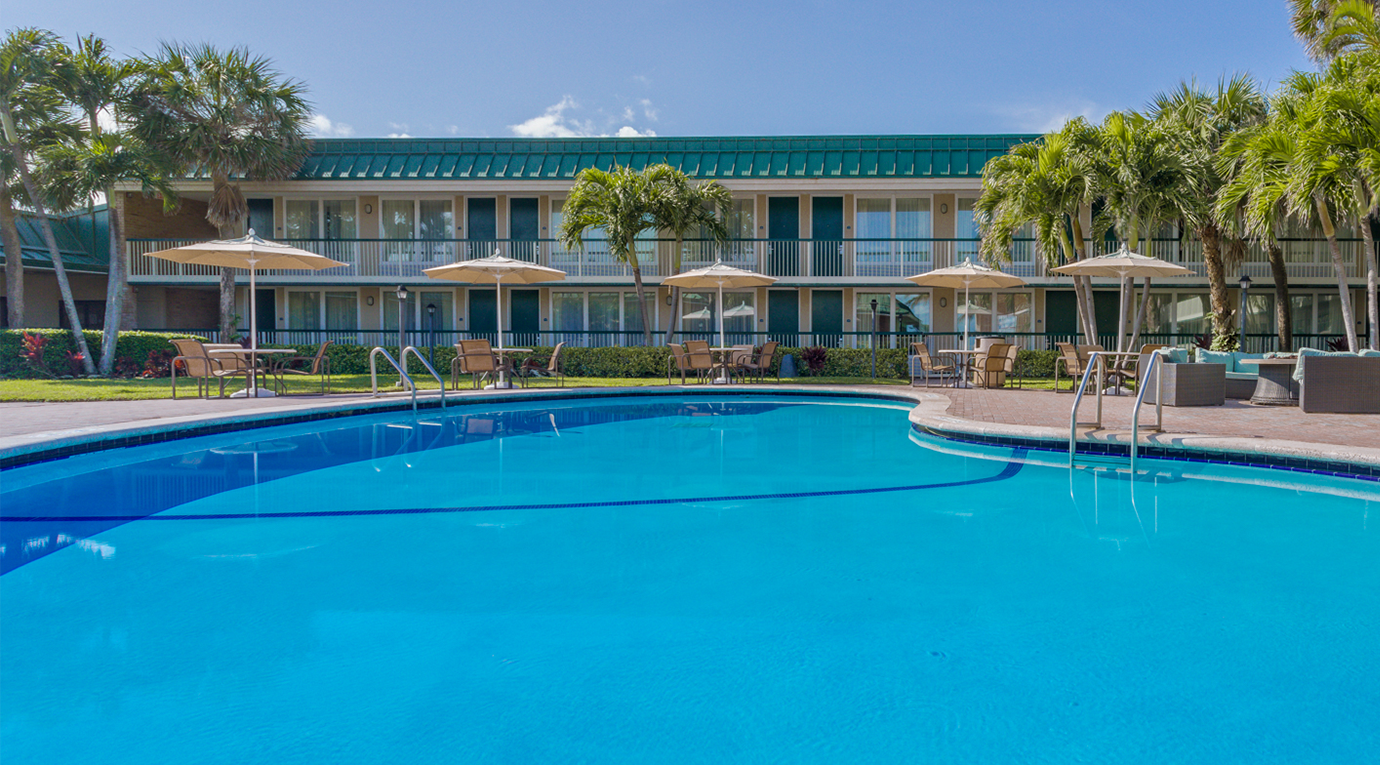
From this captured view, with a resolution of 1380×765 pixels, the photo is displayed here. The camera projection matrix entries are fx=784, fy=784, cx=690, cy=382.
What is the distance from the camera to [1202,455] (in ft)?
22.3

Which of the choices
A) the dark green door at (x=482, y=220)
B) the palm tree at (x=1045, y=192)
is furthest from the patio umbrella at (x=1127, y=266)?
the dark green door at (x=482, y=220)

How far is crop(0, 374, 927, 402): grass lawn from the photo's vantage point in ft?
38.3

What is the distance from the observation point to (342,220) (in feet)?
69.8

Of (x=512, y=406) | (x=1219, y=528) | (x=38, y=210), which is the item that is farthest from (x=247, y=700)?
(x=38, y=210)

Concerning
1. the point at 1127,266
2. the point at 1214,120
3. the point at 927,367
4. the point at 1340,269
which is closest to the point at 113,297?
the point at 927,367

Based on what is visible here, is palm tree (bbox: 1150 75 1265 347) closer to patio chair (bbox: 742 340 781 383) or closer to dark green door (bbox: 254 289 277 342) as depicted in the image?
patio chair (bbox: 742 340 781 383)

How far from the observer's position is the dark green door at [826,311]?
20.3 m

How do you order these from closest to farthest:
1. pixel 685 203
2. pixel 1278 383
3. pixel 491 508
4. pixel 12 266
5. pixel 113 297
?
pixel 491 508 < pixel 1278 383 < pixel 685 203 < pixel 113 297 < pixel 12 266

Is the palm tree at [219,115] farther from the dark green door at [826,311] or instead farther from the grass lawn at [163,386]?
the dark green door at [826,311]

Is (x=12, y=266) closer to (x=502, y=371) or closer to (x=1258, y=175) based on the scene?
(x=502, y=371)

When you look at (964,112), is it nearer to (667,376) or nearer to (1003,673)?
(667,376)

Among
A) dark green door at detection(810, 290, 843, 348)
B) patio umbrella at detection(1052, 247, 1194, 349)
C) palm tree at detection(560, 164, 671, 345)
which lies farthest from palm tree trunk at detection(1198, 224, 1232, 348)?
palm tree at detection(560, 164, 671, 345)

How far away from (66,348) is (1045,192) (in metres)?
19.7

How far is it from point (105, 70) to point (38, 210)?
11.2 feet
